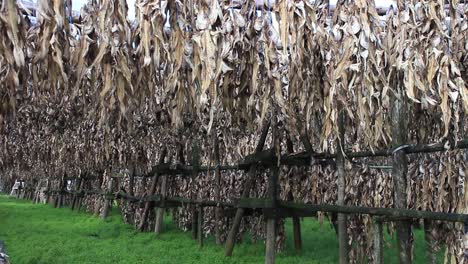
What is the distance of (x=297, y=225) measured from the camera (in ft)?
25.8

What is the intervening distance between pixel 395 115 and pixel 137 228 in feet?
26.1

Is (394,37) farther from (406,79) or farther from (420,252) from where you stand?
(420,252)

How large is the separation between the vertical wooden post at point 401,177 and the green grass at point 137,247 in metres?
3.36

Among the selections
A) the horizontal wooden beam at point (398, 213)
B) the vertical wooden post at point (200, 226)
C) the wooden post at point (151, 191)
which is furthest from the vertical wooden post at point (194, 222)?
the horizontal wooden beam at point (398, 213)

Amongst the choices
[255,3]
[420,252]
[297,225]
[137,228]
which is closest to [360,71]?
[255,3]

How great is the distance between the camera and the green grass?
7641 mm

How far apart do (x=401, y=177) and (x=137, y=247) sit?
5930 millimetres

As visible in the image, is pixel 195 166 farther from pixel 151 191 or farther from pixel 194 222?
pixel 151 191

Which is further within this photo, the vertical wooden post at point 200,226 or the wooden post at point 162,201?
the wooden post at point 162,201

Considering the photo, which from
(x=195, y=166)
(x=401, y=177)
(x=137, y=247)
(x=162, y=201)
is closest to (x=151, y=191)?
(x=162, y=201)

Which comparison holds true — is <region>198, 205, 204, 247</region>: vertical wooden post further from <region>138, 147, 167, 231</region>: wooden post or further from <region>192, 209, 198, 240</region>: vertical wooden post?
<region>138, 147, 167, 231</region>: wooden post

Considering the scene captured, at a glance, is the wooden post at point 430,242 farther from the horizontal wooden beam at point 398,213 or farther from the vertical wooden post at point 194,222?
the vertical wooden post at point 194,222

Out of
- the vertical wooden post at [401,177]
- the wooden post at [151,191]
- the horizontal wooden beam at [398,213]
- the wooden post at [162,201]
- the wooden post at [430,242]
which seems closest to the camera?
the horizontal wooden beam at [398,213]

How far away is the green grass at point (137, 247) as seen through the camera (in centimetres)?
764
